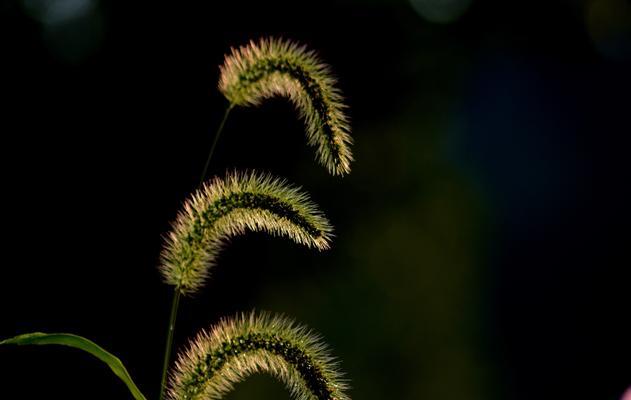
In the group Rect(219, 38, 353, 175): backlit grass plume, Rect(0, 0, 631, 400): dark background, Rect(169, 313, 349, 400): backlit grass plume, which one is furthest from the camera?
Rect(0, 0, 631, 400): dark background

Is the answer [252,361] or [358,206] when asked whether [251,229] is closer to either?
[252,361]

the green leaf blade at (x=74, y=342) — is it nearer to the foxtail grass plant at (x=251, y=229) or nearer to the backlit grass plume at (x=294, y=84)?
the foxtail grass plant at (x=251, y=229)

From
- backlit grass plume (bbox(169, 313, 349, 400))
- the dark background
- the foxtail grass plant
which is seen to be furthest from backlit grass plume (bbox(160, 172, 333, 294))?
the dark background

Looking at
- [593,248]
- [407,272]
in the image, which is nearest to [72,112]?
[407,272]

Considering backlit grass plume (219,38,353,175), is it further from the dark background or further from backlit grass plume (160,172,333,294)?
the dark background

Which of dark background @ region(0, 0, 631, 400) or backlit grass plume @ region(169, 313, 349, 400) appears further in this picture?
dark background @ region(0, 0, 631, 400)

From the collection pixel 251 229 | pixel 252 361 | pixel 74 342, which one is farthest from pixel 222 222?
pixel 74 342
